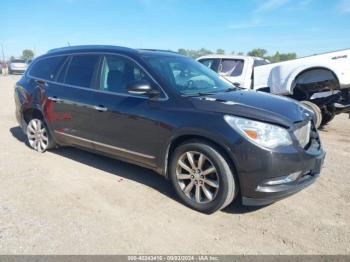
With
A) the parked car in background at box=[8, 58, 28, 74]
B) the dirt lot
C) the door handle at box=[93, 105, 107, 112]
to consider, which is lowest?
the parked car in background at box=[8, 58, 28, 74]

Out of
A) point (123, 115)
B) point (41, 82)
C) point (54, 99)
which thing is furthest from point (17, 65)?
point (123, 115)

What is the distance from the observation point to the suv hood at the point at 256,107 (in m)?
3.62

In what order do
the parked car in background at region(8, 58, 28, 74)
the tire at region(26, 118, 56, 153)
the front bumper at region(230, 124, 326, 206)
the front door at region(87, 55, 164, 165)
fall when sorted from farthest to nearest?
the parked car in background at region(8, 58, 28, 74) → the tire at region(26, 118, 56, 153) → the front door at region(87, 55, 164, 165) → the front bumper at region(230, 124, 326, 206)

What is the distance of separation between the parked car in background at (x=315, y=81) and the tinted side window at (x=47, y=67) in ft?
12.6

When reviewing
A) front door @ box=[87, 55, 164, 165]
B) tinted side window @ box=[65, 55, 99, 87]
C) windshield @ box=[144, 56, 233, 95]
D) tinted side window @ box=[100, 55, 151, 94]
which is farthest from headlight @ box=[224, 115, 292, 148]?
tinted side window @ box=[65, 55, 99, 87]

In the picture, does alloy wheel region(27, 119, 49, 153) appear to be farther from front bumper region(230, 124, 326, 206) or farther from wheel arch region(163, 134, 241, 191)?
front bumper region(230, 124, 326, 206)

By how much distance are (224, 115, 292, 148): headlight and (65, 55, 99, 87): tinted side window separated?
2459 millimetres

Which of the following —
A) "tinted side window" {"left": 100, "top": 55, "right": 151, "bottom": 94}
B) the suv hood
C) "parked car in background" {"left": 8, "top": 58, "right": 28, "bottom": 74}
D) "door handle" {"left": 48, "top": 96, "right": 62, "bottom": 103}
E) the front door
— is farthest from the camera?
"parked car in background" {"left": 8, "top": 58, "right": 28, "bottom": 74}

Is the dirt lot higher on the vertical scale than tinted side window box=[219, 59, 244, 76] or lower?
lower

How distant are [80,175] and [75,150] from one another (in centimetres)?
152

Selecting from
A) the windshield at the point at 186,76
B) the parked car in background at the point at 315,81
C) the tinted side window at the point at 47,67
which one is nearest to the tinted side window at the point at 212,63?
the parked car in background at the point at 315,81

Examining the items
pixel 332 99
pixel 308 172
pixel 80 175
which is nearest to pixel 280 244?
pixel 308 172

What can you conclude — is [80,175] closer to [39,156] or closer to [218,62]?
[39,156]

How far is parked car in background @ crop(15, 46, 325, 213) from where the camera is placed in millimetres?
3549
